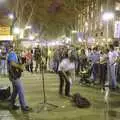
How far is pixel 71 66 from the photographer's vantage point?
553 inches

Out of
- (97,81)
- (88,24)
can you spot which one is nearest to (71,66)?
(97,81)

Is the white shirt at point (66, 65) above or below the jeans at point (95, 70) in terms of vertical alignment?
above

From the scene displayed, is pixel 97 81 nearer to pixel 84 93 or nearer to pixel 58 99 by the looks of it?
pixel 84 93

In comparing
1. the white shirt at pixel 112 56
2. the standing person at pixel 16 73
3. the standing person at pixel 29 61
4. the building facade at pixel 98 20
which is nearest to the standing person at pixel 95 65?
the white shirt at pixel 112 56

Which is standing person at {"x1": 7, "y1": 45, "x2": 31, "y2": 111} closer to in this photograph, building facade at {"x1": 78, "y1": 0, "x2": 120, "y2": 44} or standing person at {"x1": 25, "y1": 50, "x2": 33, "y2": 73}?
standing person at {"x1": 25, "y1": 50, "x2": 33, "y2": 73}

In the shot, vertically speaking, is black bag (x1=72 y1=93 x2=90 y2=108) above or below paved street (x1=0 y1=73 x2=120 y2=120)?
above

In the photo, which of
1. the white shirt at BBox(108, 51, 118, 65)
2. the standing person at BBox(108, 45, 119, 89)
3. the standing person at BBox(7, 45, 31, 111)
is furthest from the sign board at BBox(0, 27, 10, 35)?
the standing person at BBox(7, 45, 31, 111)

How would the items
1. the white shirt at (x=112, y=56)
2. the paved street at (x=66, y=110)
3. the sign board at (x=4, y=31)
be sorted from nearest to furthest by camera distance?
the paved street at (x=66, y=110) → the white shirt at (x=112, y=56) → the sign board at (x=4, y=31)

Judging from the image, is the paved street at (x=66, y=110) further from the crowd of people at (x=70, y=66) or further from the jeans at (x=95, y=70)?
the jeans at (x=95, y=70)

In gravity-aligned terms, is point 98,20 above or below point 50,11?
below

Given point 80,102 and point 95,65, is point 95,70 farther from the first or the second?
point 80,102

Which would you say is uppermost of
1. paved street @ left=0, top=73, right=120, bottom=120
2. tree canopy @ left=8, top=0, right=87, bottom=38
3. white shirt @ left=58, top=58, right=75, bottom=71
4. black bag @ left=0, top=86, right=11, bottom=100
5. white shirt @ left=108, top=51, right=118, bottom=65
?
tree canopy @ left=8, top=0, right=87, bottom=38

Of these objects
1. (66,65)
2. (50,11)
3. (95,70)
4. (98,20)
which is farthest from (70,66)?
(50,11)

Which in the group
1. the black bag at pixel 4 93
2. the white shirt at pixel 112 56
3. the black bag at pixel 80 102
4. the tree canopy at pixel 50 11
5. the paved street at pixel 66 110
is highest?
the tree canopy at pixel 50 11
